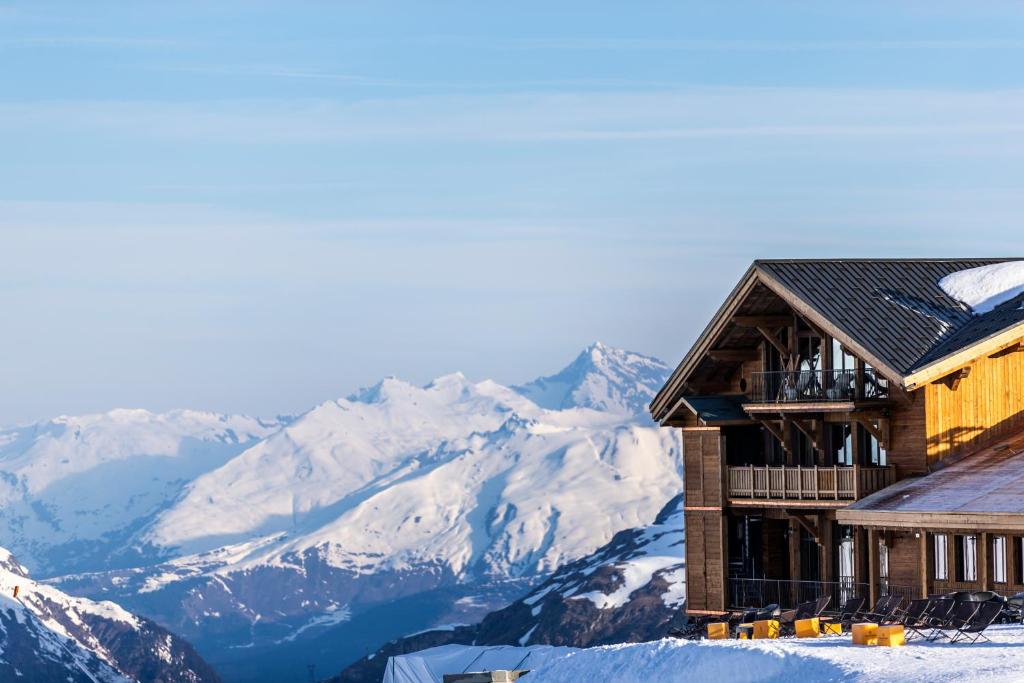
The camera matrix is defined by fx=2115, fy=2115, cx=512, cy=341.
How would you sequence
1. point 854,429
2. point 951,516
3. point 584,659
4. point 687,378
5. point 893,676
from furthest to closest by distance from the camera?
point 687,378 < point 854,429 < point 951,516 < point 584,659 < point 893,676

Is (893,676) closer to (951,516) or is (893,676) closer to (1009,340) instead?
(951,516)

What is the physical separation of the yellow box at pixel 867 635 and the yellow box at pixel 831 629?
13.9 ft

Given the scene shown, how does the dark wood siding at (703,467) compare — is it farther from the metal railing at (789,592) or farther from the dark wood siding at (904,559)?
the dark wood siding at (904,559)

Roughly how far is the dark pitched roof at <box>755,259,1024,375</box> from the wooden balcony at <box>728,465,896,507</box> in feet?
12.4

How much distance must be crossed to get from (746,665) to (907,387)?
16.6 m

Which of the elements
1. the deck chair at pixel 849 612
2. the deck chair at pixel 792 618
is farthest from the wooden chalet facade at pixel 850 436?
the deck chair at pixel 792 618

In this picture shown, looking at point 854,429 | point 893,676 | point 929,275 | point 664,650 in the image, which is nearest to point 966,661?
point 893,676

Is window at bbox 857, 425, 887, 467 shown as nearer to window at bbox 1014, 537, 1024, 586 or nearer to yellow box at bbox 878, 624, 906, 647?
window at bbox 1014, 537, 1024, 586

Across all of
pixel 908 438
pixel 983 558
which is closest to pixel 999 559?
pixel 983 558

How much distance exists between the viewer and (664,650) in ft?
159

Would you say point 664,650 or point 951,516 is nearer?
point 664,650

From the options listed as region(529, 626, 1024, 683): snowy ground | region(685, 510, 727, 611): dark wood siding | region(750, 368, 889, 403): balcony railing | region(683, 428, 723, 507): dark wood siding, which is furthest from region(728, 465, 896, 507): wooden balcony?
region(529, 626, 1024, 683): snowy ground

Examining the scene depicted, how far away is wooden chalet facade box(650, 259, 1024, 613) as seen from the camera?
58.8 metres

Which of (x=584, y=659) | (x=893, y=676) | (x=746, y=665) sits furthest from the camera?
(x=584, y=659)
